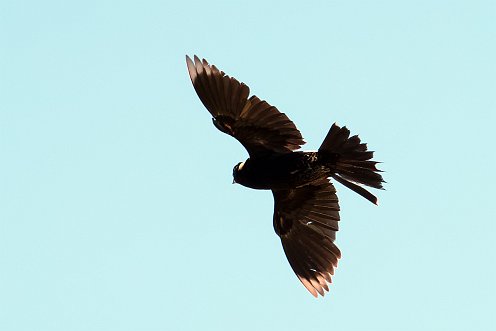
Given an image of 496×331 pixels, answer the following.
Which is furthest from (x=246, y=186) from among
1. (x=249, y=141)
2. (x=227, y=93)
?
(x=227, y=93)

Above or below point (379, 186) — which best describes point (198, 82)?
above

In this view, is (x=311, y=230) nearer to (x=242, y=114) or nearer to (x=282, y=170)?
(x=282, y=170)

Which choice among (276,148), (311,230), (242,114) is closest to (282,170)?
(276,148)

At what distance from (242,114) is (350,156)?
1.09 meters

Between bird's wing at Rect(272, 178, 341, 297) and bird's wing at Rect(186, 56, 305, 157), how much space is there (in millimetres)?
1039

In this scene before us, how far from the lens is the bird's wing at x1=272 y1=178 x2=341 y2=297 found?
10.1 m

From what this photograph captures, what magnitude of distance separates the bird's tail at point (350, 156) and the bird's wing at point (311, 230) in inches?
45.8

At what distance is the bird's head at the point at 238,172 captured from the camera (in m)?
9.22

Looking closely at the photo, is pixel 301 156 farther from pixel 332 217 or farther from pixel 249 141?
pixel 332 217

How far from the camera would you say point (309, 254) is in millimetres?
10234

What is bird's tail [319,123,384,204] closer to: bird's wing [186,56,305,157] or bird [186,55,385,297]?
bird [186,55,385,297]

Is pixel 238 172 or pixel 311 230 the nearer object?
pixel 238 172

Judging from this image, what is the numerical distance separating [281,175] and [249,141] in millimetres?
505

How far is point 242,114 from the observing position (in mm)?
8953
